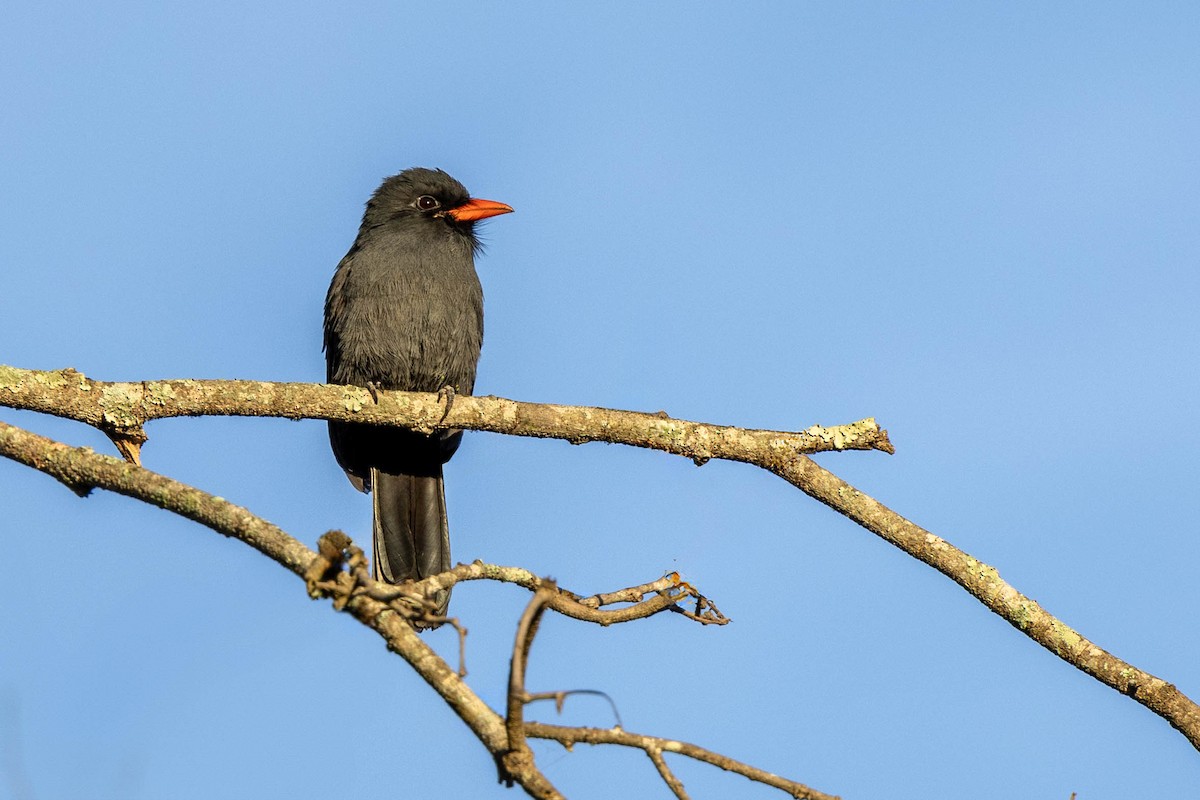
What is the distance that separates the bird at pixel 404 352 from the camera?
730 centimetres

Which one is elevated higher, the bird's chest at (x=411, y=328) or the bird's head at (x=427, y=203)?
the bird's head at (x=427, y=203)

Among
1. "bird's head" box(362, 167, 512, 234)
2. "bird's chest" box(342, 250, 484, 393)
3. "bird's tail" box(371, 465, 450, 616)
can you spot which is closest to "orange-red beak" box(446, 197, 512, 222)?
"bird's head" box(362, 167, 512, 234)

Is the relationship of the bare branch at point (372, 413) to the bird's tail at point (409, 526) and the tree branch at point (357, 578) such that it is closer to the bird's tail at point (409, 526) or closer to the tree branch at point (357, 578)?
the tree branch at point (357, 578)

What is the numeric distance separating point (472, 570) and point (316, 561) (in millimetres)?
728

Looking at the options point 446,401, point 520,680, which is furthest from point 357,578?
point 446,401

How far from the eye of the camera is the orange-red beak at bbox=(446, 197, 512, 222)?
8.08 m

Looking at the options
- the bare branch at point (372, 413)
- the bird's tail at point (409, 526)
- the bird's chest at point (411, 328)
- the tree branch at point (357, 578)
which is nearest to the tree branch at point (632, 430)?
the bare branch at point (372, 413)

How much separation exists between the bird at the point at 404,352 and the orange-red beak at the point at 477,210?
91 millimetres

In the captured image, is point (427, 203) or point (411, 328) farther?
point (427, 203)

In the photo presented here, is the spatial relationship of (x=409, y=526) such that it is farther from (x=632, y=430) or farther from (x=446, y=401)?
(x=632, y=430)

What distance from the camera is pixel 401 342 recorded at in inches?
286

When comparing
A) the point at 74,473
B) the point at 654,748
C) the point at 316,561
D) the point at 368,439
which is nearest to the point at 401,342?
the point at 368,439

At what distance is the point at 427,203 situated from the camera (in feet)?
26.7

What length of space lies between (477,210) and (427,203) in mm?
319
